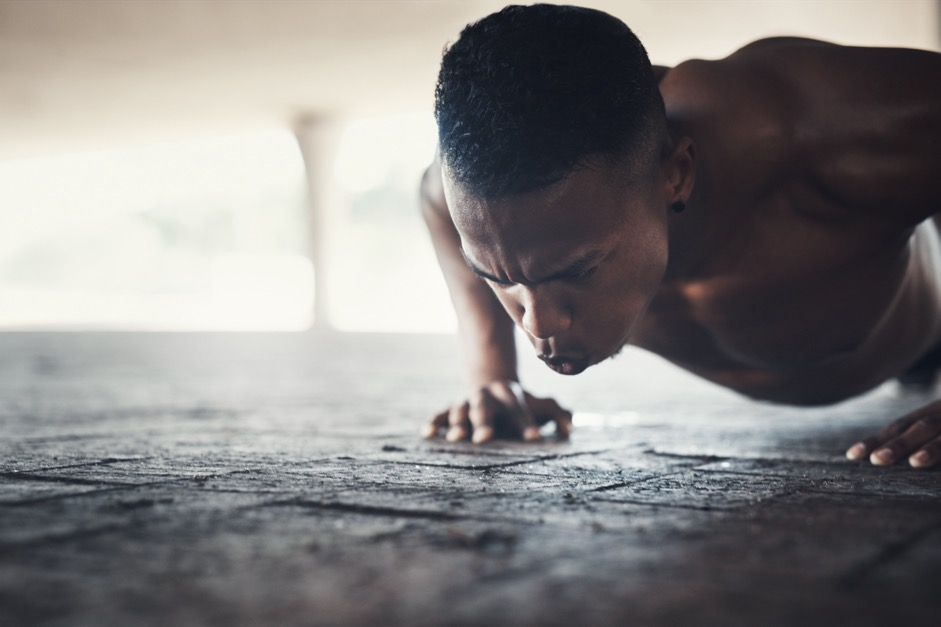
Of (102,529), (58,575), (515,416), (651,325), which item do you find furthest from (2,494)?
(651,325)

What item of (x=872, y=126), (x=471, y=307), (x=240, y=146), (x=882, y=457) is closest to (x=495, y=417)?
(x=471, y=307)

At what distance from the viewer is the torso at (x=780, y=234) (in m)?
2.25

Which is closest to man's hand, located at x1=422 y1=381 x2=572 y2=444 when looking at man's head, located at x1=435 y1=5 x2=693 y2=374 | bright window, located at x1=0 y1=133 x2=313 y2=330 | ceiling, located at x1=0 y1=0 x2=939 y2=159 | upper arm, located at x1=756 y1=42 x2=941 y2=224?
man's head, located at x1=435 y1=5 x2=693 y2=374

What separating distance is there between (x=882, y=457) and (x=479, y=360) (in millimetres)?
1102

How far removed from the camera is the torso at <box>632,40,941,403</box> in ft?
7.38

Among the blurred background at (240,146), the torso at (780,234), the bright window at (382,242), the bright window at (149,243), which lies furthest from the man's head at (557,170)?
the bright window at (149,243)

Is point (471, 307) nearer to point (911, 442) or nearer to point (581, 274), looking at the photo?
point (581, 274)

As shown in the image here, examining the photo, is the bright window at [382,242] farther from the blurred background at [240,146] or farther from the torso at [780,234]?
the torso at [780,234]

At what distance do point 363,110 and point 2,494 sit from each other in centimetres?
1298

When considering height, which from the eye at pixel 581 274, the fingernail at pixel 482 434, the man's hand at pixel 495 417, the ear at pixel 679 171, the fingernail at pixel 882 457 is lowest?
the fingernail at pixel 882 457

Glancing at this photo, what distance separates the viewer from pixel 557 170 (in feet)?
6.39

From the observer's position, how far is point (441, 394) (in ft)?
15.6

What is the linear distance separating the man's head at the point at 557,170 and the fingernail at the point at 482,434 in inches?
16.6

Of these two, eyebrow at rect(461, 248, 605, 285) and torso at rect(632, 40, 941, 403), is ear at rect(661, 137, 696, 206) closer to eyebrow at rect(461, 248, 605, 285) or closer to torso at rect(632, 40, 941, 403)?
torso at rect(632, 40, 941, 403)
